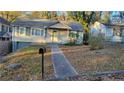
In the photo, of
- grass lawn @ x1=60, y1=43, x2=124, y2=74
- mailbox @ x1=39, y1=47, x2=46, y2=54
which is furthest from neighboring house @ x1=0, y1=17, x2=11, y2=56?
grass lawn @ x1=60, y1=43, x2=124, y2=74

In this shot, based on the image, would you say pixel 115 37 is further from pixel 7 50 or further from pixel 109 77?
pixel 7 50

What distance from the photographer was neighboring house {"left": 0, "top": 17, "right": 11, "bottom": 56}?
575 centimetres

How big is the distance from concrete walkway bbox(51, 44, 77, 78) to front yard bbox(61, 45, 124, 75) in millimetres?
53

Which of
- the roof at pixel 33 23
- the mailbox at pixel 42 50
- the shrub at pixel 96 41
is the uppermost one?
the roof at pixel 33 23

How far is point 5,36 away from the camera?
18.9ft

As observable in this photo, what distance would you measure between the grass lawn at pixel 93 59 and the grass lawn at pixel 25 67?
0.97 ft

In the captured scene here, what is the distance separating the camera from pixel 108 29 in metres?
5.80

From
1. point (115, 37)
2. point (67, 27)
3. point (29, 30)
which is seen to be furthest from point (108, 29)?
point (29, 30)

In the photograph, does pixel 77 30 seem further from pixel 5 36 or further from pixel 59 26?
pixel 5 36

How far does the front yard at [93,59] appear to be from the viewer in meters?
5.80

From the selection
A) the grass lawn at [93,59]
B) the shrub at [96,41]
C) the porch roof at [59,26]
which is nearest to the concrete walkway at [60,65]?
the grass lawn at [93,59]

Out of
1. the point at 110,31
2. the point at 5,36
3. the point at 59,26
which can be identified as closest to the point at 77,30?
the point at 59,26

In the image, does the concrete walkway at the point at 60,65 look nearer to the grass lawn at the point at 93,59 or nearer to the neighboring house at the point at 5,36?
the grass lawn at the point at 93,59
